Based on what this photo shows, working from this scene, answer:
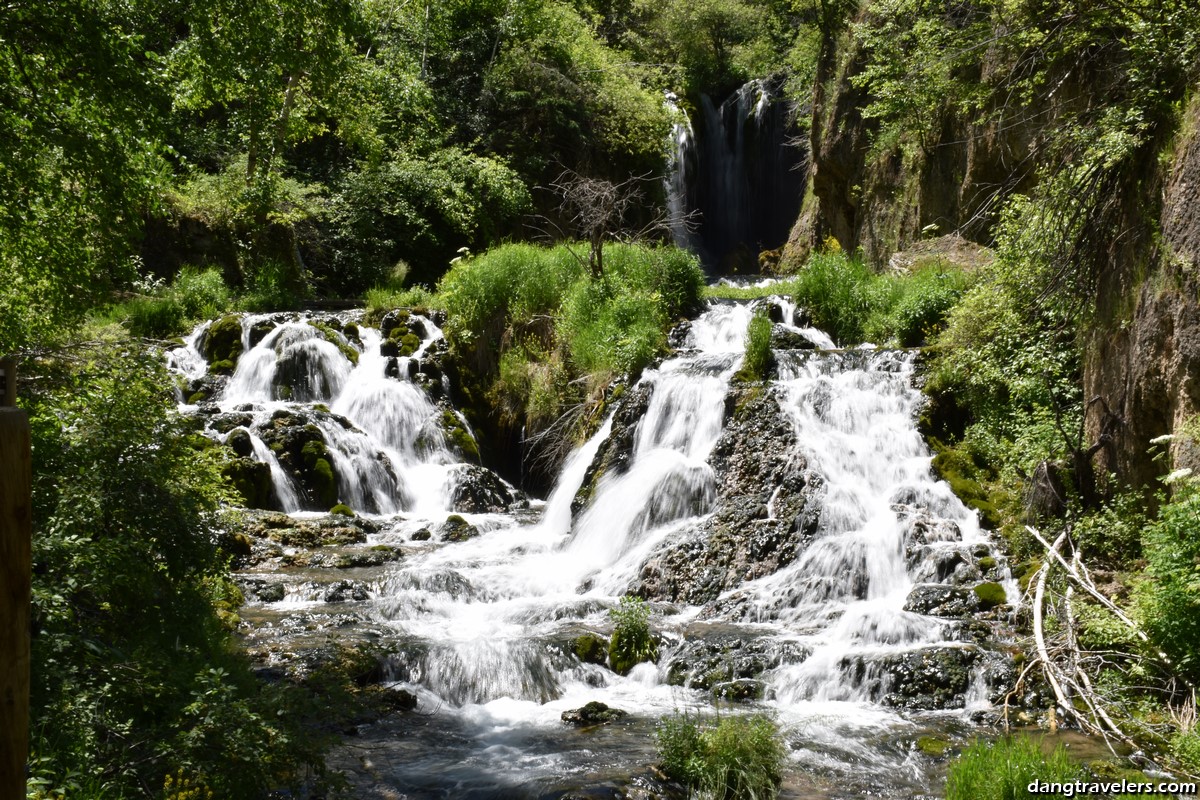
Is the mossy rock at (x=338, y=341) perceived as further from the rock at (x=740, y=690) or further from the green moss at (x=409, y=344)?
the rock at (x=740, y=690)

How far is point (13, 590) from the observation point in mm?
2379

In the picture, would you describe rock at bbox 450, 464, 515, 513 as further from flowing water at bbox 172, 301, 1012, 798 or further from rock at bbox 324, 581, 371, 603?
rock at bbox 324, 581, 371, 603

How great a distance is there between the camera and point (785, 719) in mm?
6930

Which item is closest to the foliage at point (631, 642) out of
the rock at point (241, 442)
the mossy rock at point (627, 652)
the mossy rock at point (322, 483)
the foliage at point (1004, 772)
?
the mossy rock at point (627, 652)

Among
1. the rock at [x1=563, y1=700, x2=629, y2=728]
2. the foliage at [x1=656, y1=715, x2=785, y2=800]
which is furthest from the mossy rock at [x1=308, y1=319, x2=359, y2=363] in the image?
the foliage at [x1=656, y1=715, x2=785, y2=800]

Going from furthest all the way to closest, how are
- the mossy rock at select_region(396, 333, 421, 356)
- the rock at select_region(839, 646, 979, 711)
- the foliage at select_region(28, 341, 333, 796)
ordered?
the mossy rock at select_region(396, 333, 421, 356) < the rock at select_region(839, 646, 979, 711) < the foliage at select_region(28, 341, 333, 796)

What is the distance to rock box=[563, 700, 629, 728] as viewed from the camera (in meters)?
6.98

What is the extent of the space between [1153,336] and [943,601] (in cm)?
301

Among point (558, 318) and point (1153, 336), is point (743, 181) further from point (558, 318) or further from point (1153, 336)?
point (1153, 336)

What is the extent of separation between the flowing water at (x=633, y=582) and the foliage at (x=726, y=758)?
0.90ft

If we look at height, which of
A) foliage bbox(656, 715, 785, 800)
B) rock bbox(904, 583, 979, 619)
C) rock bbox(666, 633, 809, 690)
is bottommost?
foliage bbox(656, 715, 785, 800)

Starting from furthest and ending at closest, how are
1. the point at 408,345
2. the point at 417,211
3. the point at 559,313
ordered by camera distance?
the point at 417,211 → the point at 408,345 → the point at 559,313

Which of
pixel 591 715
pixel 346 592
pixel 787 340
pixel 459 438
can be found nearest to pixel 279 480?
pixel 459 438

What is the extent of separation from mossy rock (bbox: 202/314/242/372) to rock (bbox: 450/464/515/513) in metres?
5.32
